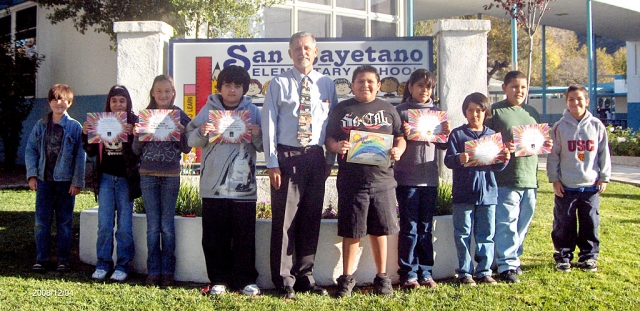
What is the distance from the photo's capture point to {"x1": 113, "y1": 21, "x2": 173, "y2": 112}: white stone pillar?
5809mm

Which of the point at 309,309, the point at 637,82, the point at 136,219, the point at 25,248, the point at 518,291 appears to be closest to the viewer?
the point at 309,309

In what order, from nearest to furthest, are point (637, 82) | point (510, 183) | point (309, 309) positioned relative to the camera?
point (309, 309) → point (510, 183) → point (637, 82)

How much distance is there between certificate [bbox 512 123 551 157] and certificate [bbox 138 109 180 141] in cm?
261

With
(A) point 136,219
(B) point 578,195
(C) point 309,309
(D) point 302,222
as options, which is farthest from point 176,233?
(B) point 578,195

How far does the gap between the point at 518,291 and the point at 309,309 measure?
156 cm

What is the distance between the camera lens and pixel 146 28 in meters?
5.79

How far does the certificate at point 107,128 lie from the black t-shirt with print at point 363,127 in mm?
1677

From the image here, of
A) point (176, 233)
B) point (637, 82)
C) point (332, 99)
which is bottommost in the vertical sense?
point (176, 233)

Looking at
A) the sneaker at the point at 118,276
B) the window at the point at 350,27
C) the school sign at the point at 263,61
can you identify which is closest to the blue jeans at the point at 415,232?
the school sign at the point at 263,61

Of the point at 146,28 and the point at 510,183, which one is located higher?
the point at 146,28

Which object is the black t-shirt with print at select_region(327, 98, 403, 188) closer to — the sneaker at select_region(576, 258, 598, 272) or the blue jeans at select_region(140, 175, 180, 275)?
the blue jeans at select_region(140, 175, 180, 275)

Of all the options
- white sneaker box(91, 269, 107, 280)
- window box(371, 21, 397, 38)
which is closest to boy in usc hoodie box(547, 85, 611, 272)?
white sneaker box(91, 269, 107, 280)

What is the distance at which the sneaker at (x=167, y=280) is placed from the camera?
14.7 ft

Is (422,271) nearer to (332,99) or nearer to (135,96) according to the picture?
(332,99)
